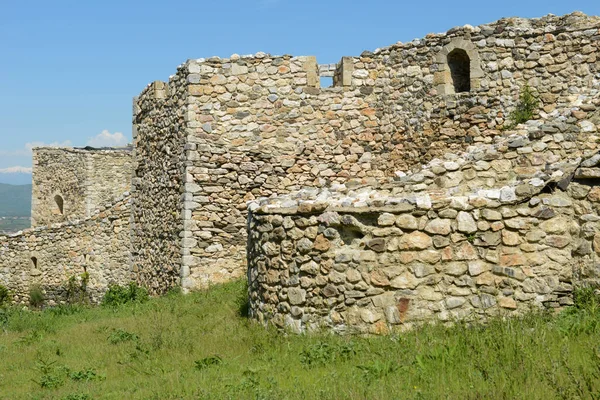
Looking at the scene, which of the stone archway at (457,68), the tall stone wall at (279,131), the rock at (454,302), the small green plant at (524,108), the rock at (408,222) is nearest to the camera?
the rock at (454,302)

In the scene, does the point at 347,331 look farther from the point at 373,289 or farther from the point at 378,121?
the point at 378,121

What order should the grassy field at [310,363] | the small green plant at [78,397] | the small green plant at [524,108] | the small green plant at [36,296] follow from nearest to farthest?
the grassy field at [310,363]
the small green plant at [78,397]
the small green plant at [524,108]
the small green plant at [36,296]

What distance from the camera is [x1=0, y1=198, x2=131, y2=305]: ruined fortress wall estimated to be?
58.9 feet

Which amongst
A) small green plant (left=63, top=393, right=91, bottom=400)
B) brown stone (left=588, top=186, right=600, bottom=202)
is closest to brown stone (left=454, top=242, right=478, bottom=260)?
brown stone (left=588, top=186, right=600, bottom=202)

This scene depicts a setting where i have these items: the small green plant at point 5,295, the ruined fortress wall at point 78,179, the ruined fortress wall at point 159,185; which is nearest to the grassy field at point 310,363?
the ruined fortress wall at point 159,185

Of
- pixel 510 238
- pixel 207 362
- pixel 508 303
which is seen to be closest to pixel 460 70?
pixel 510 238

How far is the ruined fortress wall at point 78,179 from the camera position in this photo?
95.9 ft

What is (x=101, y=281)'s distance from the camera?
18688mm

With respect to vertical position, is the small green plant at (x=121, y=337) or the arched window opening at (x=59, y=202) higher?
the arched window opening at (x=59, y=202)

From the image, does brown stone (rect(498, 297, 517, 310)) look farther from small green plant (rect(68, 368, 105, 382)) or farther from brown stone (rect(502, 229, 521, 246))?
small green plant (rect(68, 368, 105, 382))

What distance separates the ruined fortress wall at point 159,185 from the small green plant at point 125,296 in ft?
1.14

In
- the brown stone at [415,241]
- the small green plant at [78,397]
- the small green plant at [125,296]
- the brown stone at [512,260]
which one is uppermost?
the brown stone at [415,241]

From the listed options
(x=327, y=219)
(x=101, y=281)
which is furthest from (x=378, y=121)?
(x=101, y=281)

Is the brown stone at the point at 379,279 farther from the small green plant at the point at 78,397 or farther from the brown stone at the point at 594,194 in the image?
the small green plant at the point at 78,397
